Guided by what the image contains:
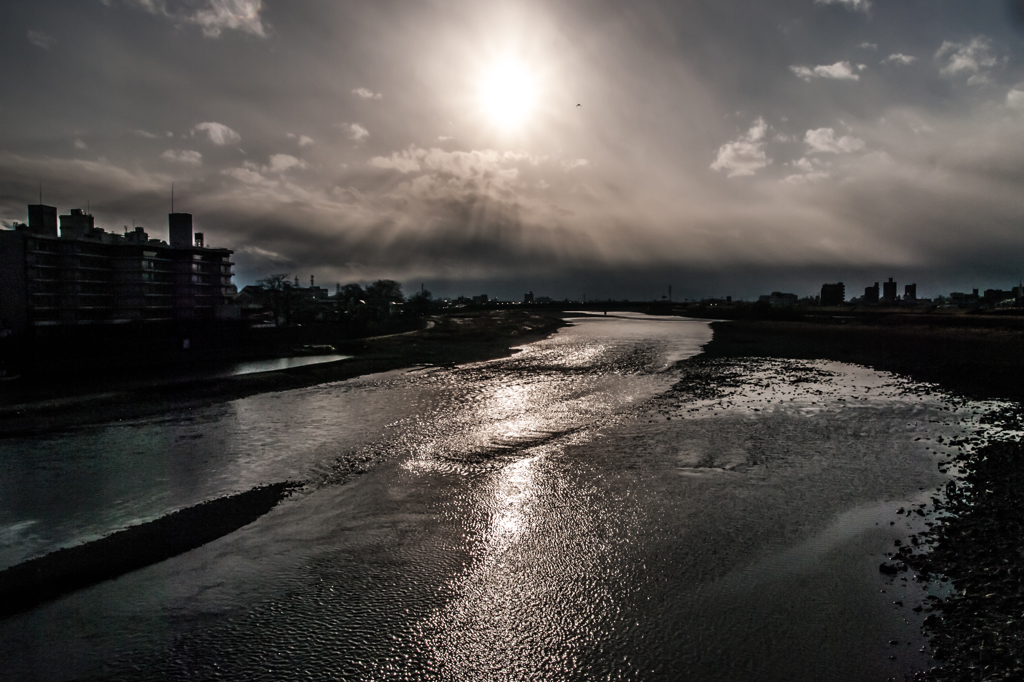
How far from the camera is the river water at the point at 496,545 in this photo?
7383 millimetres

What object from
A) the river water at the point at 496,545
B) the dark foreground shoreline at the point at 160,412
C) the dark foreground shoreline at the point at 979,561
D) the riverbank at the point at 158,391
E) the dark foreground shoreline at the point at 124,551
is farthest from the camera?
the riverbank at the point at 158,391

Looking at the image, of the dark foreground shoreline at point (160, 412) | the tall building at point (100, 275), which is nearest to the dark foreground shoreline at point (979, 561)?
the dark foreground shoreline at point (160, 412)

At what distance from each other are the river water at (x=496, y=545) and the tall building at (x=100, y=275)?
46.6m

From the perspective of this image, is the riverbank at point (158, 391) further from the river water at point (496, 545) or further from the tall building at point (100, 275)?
the tall building at point (100, 275)

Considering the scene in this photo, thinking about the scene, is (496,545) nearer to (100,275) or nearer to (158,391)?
(158,391)

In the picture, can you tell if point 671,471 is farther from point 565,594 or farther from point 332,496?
point 332,496

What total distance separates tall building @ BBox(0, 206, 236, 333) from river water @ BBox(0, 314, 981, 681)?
4663cm

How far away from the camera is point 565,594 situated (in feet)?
29.5

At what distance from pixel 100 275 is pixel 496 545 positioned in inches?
3363

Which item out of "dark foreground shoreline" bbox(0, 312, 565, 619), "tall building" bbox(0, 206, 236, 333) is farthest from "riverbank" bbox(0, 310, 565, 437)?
"tall building" bbox(0, 206, 236, 333)

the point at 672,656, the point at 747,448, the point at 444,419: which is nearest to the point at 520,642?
the point at 672,656

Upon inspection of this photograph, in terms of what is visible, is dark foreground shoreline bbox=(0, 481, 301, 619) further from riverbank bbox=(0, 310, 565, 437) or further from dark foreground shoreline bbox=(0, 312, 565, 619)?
riverbank bbox=(0, 310, 565, 437)

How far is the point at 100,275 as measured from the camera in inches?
2800

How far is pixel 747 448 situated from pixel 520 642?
12.9 metres
